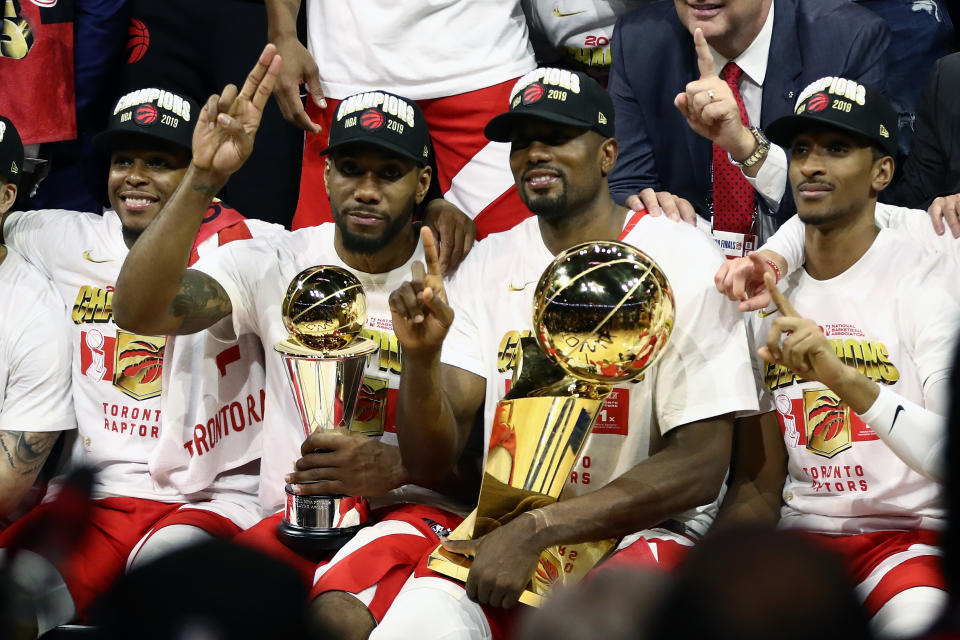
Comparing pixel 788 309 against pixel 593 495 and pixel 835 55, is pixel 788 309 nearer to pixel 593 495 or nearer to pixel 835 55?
pixel 593 495

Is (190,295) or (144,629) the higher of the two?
(144,629)

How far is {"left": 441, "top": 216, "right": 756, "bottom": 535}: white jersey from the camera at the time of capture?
312 centimetres

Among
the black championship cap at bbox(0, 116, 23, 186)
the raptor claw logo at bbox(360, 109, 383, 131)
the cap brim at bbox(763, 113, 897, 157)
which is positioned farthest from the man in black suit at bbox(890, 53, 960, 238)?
the black championship cap at bbox(0, 116, 23, 186)

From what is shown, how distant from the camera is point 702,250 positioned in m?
3.29

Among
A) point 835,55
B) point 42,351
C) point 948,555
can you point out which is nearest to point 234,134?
point 42,351

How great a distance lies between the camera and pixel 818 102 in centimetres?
336

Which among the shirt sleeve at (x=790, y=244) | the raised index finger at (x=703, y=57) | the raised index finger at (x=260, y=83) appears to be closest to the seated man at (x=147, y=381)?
the raised index finger at (x=260, y=83)

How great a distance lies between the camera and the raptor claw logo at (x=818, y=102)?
132 inches

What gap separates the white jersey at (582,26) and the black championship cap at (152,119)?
1.39 meters

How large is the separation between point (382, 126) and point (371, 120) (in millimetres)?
37

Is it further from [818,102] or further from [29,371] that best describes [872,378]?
[29,371]

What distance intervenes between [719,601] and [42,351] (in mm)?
3318

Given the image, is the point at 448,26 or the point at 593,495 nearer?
the point at 593,495

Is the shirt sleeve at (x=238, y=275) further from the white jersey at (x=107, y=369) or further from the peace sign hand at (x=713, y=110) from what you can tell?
the peace sign hand at (x=713, y=110)
